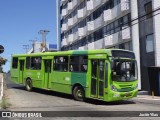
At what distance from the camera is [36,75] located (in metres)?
23.7

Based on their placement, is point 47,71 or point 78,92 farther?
point 47,71

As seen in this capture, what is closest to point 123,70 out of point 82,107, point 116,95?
point 116,95

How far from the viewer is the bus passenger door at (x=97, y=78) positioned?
1767cm

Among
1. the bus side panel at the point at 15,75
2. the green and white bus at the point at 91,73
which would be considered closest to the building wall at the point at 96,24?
the bus side panel at the point at 15,75

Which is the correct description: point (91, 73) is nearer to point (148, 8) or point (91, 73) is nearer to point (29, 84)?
point (29, 84)

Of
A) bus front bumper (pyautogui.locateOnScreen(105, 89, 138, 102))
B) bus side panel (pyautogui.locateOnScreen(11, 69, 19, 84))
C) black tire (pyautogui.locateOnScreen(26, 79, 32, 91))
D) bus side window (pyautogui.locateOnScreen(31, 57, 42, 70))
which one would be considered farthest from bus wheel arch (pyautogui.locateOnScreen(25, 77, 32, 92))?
bus front bumper (pyautogui.locateOnScreen(105, 89, 138, 102))

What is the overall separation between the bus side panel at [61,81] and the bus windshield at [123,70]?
353 centimetres

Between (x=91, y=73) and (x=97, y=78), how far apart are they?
22.4 inches

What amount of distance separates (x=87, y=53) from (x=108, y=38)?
19.6m

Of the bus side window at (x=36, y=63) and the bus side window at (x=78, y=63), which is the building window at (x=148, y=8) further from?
the bus side window at (x=78, y=63)

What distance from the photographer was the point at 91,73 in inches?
723

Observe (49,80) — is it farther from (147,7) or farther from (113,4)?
(113,4)

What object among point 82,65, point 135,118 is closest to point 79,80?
point 82,65

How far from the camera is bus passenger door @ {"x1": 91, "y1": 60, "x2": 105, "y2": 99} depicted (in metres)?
17.7
